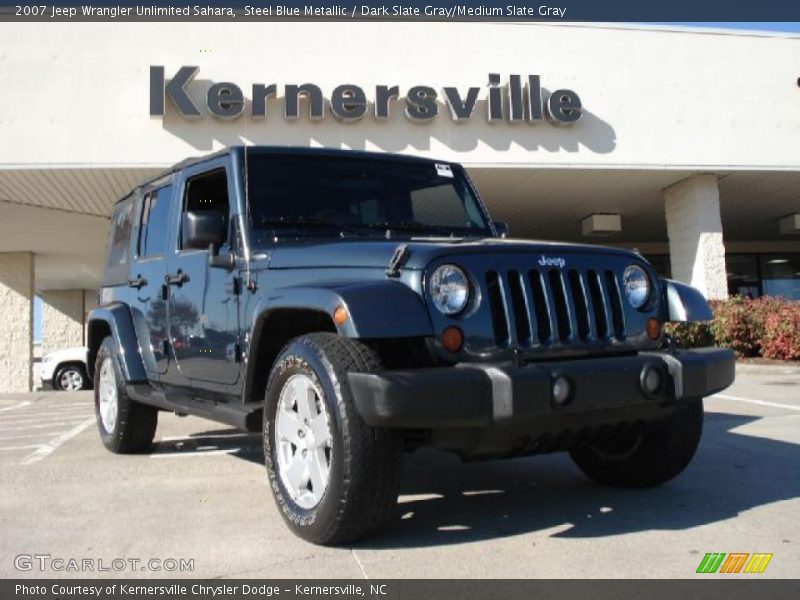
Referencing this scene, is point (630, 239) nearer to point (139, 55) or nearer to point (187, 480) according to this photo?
point (139, 55)

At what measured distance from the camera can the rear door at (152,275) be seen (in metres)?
5.02

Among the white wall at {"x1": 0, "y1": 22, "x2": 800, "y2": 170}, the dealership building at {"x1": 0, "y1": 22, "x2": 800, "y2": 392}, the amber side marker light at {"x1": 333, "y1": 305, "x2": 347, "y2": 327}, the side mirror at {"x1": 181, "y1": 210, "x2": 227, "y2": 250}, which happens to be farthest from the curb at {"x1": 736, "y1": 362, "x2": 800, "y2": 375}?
the amber side marker light at {"x1": 333, "y1": 305, "x2": 347, "y2": 327}

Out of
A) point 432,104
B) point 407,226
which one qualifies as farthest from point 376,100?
point 407,226

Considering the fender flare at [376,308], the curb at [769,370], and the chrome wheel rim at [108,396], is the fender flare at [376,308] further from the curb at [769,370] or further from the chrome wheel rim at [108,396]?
the curb at [769,370]

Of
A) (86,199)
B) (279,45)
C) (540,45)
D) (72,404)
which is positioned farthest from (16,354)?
(540,45)

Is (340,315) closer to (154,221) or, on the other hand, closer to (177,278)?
(177,278)

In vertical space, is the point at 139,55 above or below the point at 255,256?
above

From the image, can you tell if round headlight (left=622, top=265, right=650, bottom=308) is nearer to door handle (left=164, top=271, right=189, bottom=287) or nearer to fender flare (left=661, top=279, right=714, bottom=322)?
fender flare (left=661, top=279, right=714, bottom=322)

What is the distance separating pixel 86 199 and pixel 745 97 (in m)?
12.7

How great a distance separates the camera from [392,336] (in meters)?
2.93

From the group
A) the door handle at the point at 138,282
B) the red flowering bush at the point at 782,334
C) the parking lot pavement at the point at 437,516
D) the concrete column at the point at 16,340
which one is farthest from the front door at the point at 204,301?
the concrete column at the point at 16,340

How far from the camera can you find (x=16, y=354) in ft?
58.0

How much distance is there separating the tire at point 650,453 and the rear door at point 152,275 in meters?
2.85

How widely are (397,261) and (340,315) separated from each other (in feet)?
1.16
